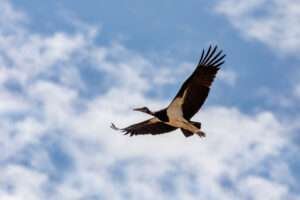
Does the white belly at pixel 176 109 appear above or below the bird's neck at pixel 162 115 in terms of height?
below

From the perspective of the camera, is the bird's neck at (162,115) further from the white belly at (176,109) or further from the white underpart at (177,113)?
the white belly at (176,109)

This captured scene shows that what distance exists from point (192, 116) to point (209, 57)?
214cm

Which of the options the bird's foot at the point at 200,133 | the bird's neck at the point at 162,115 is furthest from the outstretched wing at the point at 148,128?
the bird's foot at the point at 200,133

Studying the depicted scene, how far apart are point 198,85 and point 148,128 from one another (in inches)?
135

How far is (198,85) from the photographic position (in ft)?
134

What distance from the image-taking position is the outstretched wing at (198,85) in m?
40.8

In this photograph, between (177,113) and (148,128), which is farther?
(148,128)

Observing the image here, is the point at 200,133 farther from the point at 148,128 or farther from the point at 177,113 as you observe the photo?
the point at 148,128

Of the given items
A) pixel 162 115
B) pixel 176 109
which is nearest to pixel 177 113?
pixel 176 109

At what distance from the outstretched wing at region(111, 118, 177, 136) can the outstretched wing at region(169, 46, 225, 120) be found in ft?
6.44

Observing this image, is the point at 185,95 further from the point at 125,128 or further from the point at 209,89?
the point at 125,128

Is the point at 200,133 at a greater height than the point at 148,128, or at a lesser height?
lesser

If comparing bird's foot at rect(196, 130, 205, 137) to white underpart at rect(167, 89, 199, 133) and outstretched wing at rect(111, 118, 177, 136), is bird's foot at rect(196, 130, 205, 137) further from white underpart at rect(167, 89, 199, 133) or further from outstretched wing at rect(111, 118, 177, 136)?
outstretched wing at rect(111, 118, 177, 136)

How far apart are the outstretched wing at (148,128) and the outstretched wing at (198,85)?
6.44 feet
